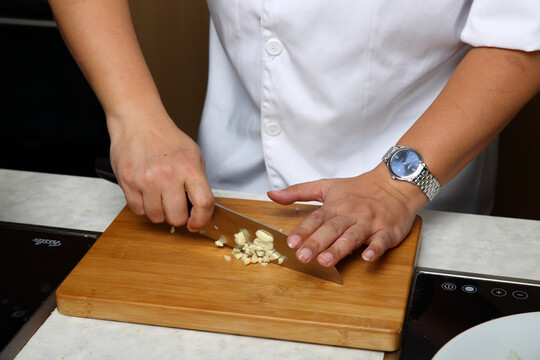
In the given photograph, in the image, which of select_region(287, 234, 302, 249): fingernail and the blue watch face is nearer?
select_region(287, 234, 302, 249): fingernail

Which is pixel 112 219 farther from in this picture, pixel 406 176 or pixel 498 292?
pixel 498 292

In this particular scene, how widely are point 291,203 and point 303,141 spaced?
0.75 feet

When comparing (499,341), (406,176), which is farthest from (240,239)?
(499,341)

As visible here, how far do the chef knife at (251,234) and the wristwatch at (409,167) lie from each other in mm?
208

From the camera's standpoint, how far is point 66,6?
1.04m

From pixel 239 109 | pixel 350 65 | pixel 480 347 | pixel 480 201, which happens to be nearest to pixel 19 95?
pixel 239 109

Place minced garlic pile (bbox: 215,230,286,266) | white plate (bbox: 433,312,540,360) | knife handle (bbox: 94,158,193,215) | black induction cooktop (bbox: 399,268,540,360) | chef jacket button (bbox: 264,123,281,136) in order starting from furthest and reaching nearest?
chef jacket button (bbox: 264,123,281,136), knife handle (bbox: 94,158,193,215), minced garlic pile (bbox: 215,230,286,266), black induction cooktop (bbox: 399,268,540,360), white plate (bbox: 433,312,540,360)

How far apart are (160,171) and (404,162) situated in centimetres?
36

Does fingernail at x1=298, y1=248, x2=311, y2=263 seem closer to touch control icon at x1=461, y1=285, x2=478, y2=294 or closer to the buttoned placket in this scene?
touch control icon at x1=461, y1=285, x2=478, y2=294

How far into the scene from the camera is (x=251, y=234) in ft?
2.88

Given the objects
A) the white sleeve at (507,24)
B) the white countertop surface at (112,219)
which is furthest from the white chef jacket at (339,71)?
the white countertop surface at (112,219)

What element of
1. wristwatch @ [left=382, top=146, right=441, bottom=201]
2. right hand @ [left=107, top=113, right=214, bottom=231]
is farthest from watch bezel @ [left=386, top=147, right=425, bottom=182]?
right hand @ [left=107, top=113, right=214, bottom=231]

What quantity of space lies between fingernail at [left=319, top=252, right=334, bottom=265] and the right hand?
0.61 feet

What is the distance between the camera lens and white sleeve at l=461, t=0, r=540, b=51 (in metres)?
0.90
